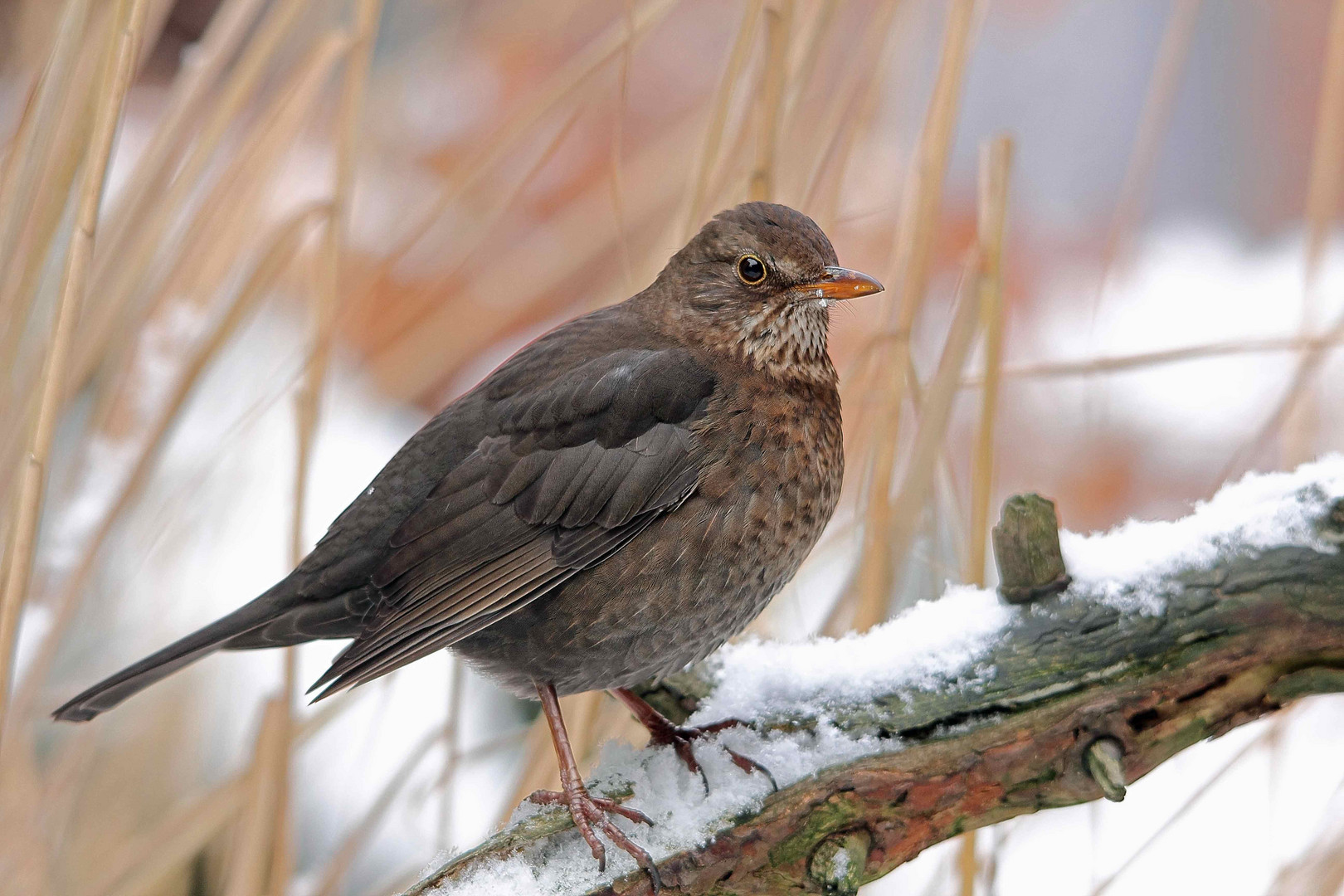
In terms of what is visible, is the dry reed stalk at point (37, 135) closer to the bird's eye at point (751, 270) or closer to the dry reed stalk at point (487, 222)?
the dry reed stalk at point (487, 222)

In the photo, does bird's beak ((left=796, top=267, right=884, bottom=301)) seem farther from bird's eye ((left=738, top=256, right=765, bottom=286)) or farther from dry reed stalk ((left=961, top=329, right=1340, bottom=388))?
dry reed stalk ((left=961, top=329, right=1340, bottom=388))

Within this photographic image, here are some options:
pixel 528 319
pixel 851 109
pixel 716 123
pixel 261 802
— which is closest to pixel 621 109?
pixel 716 123

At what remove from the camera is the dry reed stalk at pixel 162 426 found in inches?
75.6

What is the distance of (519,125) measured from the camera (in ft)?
7.23

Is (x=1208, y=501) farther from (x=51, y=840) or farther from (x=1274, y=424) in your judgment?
(x=51, y=840)

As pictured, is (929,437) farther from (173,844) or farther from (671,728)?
(173,844)

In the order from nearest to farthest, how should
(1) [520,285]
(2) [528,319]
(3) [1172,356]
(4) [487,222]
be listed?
(3) [1172,356] < (4) [487,222] < (1) [520,285] < (2) [528,319]

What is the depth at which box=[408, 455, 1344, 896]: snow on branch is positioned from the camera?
178 centimetres

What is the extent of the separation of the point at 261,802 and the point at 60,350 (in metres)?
0.84

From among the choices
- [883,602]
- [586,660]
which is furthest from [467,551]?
[883,602]

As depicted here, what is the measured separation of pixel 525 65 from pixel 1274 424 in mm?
4944

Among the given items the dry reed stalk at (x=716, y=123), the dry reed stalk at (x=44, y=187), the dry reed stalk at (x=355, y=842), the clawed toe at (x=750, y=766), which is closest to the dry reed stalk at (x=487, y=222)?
the dry reed stalk at (x=716, y=123)

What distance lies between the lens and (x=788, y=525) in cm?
209

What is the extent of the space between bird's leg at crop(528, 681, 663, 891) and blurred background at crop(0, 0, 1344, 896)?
172mm
